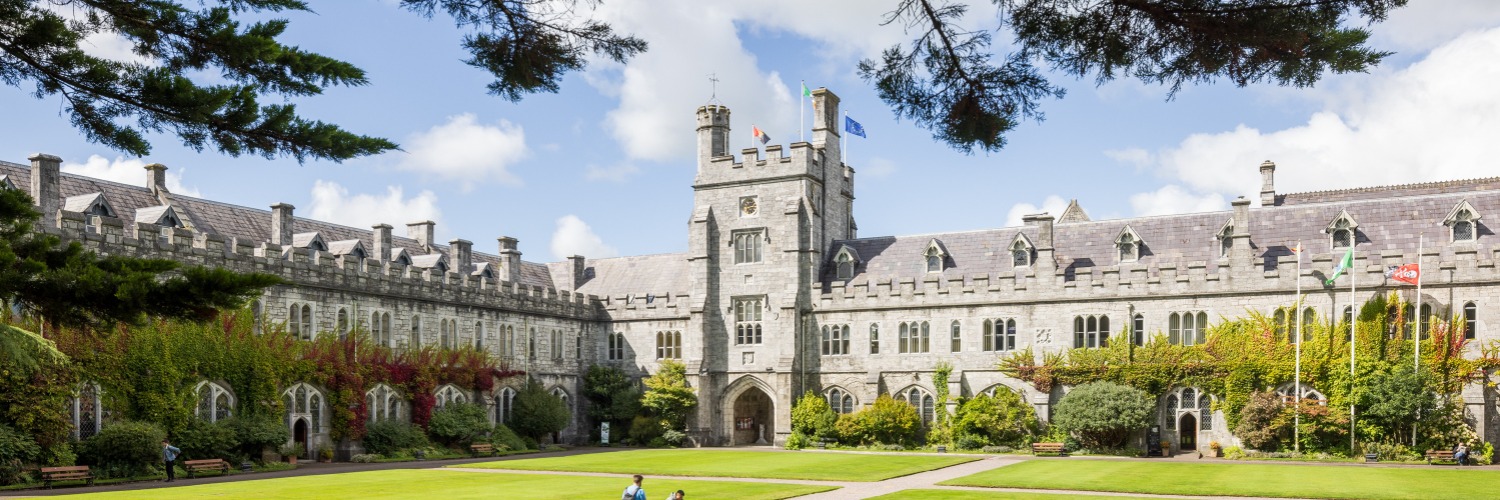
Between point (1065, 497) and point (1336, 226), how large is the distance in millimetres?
21033

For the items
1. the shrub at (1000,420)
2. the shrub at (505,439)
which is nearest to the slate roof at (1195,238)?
the shrub at (1000,420)

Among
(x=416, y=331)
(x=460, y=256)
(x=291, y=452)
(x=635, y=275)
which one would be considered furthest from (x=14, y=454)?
(x=635, y=275)

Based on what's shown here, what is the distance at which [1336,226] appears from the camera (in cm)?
3953

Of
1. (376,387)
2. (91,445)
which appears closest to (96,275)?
(91,445)

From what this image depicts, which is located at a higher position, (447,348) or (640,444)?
(447,348)

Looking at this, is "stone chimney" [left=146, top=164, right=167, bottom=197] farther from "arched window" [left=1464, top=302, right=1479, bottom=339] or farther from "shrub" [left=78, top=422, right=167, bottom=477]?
"arched window" [left=1464, top=302, right=1479, bottom=339]

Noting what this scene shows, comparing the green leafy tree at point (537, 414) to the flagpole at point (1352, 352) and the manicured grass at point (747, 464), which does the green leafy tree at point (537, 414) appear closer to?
the manicured grass at point (747, 464)

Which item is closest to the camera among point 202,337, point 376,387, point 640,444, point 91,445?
point 91,445

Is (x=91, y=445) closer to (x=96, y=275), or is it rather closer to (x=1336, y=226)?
(x=96, y=275)

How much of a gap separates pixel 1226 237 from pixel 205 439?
30.6 metres

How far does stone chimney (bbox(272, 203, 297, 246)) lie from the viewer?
4128cm

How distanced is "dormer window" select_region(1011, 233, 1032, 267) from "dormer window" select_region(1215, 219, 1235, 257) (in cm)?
620

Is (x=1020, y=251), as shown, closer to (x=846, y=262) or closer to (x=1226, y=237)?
(x=846, y=262)

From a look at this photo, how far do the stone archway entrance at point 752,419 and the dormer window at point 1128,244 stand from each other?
13.6m
